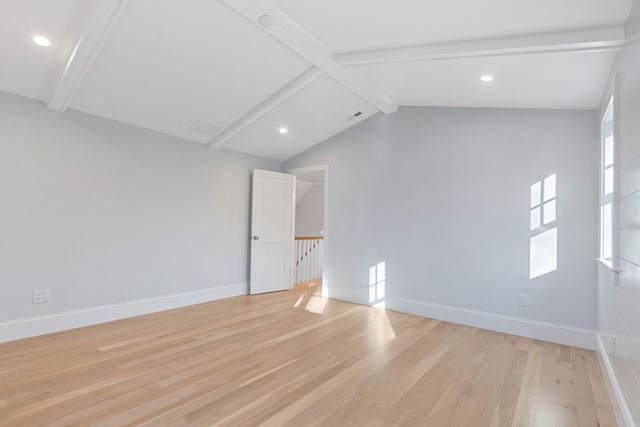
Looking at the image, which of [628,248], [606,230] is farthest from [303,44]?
[606,230]

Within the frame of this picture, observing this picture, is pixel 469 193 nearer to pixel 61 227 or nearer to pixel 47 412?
pixel 47 412

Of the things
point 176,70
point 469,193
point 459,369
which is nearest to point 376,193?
point 469,193

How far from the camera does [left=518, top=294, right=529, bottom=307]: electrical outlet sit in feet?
11.1

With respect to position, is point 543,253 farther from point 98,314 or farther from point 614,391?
point 98,314

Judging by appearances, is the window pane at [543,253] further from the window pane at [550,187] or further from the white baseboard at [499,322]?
the white baseboard at [499,322]

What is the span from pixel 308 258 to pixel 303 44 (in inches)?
179

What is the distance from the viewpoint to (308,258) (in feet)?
21.9

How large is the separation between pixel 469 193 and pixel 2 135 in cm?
476

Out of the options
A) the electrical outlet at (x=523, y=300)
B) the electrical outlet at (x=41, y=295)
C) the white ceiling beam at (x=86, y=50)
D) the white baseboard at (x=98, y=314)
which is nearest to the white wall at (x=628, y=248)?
the electrical outlet at (x=523, y=300)

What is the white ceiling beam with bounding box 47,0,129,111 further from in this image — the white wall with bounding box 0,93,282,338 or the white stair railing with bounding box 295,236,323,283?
the white stair railing with bounding box 295,236,323,283

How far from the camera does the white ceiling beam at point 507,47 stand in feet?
6.78

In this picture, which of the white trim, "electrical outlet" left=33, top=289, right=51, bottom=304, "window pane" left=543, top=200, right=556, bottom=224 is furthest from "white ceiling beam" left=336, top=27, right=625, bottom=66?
"electrical outlet" left=33, top=289, right=51, bottom=304

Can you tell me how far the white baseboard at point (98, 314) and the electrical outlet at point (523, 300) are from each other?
12.4ft

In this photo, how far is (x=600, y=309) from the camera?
2.83 m
